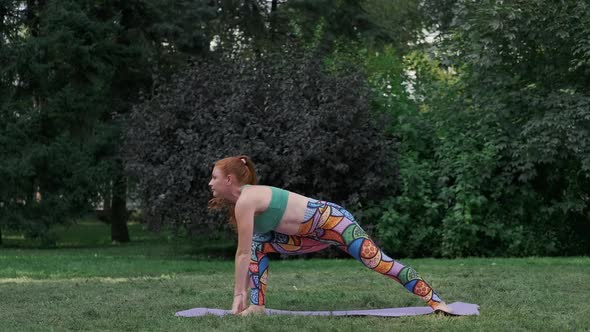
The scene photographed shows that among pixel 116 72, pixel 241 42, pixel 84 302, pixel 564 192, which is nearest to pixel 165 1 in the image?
pixel 116 72

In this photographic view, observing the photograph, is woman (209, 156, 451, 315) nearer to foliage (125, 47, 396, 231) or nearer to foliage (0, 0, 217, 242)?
foliage (125, 47, 396, 231)

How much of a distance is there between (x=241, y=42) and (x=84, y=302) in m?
17.1

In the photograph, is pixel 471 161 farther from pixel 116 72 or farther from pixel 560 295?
pixel 116 72

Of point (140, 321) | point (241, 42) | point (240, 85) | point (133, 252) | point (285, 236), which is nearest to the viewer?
point (140, 321)

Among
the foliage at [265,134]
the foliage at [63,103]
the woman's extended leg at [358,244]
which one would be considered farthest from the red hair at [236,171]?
the foliage at [63,103]

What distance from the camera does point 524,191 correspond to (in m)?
14.7

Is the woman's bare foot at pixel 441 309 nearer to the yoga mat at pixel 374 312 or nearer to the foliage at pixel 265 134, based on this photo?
the yoga mat at pixel 374 312

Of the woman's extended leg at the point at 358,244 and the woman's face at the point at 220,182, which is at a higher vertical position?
the woman's face at the point at 220,182

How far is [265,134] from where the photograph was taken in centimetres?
1410

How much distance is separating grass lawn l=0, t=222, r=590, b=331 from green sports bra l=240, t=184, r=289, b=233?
70 centimetres

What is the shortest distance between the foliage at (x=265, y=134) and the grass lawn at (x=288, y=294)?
4.60ft

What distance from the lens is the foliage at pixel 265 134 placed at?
550 inches

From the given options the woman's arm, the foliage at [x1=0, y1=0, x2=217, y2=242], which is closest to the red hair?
the woman's arm

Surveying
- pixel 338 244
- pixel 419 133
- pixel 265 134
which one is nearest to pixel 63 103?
pixel 265 134
